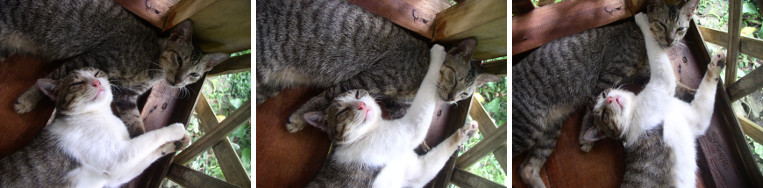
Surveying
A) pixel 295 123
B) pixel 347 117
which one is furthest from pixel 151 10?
pixel 347 117

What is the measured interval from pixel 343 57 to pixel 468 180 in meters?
0.55

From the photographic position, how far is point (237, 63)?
1404mm

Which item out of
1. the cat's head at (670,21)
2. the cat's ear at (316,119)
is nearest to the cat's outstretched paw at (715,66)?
the cat's head at (670,21)

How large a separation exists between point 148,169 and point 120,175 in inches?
2.7

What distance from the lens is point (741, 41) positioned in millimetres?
1405

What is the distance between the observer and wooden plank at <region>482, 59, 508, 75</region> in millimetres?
1459

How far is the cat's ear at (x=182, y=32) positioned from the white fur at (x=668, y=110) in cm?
124

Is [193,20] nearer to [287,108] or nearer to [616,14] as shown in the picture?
[287,108]

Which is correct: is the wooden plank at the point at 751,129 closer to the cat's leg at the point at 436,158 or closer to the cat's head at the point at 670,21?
the cat's head at the point at 670,21

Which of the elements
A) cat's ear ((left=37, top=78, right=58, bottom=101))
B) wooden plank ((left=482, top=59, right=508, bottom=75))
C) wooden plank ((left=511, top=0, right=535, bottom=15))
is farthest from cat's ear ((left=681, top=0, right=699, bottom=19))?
cat's ear ((left=37, top=78, right=58, bottom=101))

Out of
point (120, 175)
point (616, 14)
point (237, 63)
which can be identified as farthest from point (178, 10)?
point (616, 14)

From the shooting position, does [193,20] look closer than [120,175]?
No

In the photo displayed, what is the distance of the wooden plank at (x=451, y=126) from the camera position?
141 centimetres

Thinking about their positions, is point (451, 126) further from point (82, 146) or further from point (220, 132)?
point (82, 146)
